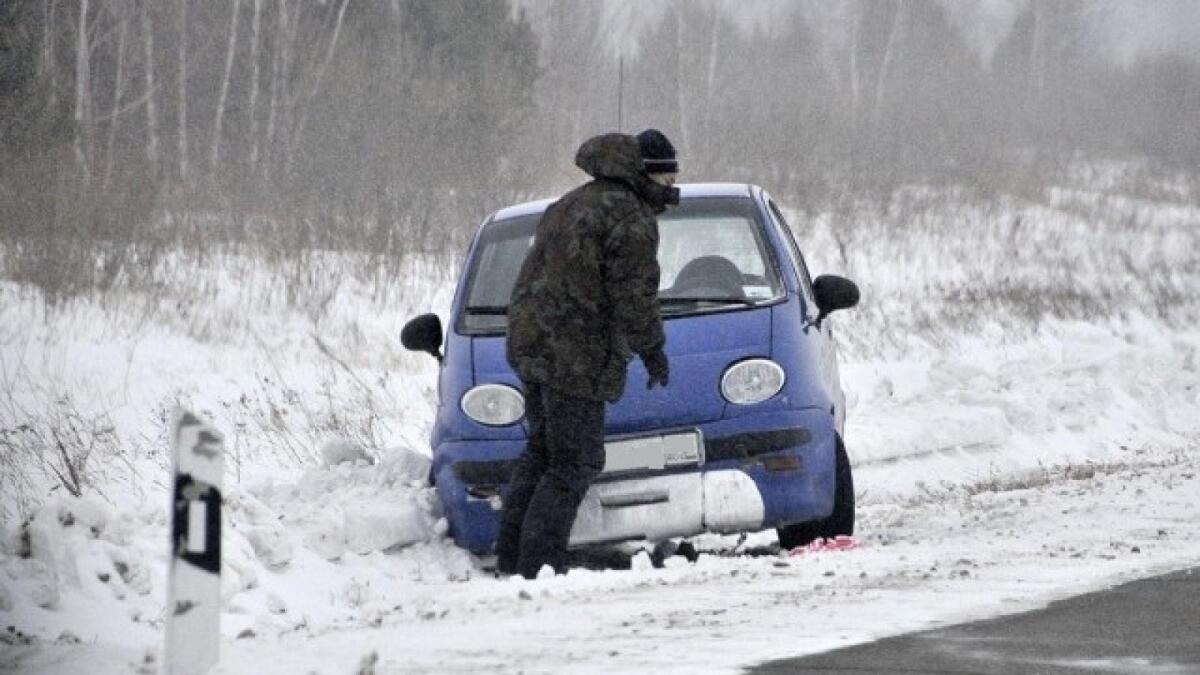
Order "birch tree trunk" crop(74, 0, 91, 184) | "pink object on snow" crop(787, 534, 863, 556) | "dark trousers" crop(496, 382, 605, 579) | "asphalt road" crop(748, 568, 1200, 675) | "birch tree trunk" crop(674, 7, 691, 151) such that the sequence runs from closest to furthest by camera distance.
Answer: "asphalt road" crop(748, 568, 1200, 675)
"dark trousers" crop(496, 382, 605, 579)
"pink object on snow" crop(787, 534, 863, 556)
"birch tree trunk" crop(74, 0, 91, 184)
"birch tree trunk" crop(674, 7, 691, 151)

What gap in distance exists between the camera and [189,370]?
659 inches

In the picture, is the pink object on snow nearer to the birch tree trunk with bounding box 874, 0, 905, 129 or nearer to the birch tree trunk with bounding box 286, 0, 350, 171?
the birch tree trunk with bounding box 286, 0, 350, 171

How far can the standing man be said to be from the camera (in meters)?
7.47

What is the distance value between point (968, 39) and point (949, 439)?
271 ft

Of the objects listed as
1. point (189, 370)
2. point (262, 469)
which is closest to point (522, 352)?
point (262, 469)

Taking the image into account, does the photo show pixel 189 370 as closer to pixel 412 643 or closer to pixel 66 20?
pixel 412 643

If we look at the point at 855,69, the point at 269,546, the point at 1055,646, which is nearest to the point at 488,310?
the point at 269,546

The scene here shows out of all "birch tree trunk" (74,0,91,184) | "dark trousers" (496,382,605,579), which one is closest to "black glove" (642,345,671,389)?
"dark trousers" (496,382,605,579)

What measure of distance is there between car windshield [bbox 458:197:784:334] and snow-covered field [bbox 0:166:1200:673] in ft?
2.74

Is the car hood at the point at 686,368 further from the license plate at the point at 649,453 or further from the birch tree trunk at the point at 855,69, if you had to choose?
the birch tree trunk at the point at 855,69

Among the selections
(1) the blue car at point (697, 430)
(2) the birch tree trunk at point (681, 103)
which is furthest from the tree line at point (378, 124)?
(1) the blue car at point (697, 430)

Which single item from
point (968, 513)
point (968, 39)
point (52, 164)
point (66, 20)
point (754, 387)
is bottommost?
point (968, 513)

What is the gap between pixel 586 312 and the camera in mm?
7543

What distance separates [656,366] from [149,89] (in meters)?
27.4
